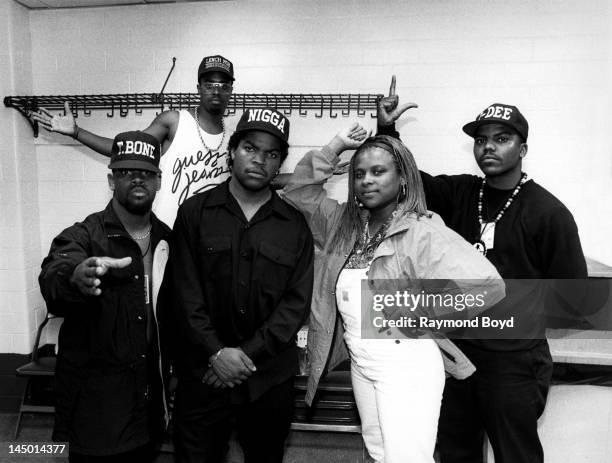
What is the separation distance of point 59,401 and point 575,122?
3.03m

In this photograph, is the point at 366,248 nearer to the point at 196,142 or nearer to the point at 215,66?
the point at 196,142

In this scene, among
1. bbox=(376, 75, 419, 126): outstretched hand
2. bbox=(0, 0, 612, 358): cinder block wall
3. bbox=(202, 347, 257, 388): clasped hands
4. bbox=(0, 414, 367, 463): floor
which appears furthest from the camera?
bbox=(0, 0, 612, 358): cinder block wall

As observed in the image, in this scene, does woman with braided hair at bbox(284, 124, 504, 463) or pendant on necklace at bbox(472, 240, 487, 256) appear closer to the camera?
woman with braided hair at bbox(284, 124, 504, 463)

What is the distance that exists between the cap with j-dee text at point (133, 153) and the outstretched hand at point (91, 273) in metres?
0.42

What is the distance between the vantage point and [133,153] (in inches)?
63.1

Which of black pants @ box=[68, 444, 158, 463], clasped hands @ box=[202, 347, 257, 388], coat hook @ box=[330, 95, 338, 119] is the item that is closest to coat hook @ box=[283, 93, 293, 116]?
coat hook @ box=[330, 95, 338, 119]

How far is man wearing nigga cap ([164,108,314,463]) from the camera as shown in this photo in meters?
1.56

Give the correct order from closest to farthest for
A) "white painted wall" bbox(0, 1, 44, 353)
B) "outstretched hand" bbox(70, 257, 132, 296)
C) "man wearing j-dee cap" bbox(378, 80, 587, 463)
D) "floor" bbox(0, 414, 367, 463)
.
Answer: "outstretched hand" bbox(70, 257, 132, 296), "man wearing j-dee cap" bbox(378, 80, 587, 463), "floor" bbox(0, 414, 367, 463), "white painted wall" bbox(0, 1, 44, 353)

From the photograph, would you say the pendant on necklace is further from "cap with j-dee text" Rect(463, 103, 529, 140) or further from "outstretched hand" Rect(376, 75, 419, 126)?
"outstretched hand" Rect(376, 75, 419, 126)

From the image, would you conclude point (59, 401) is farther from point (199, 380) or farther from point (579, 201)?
point (579, 201)

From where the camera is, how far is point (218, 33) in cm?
279

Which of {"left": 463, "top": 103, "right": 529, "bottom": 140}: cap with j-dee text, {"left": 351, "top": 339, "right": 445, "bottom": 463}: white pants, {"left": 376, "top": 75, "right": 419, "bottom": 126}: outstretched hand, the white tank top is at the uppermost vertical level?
{"left": 376, "top": 75, "right": 419, "bottom": 126}: outstretched hand

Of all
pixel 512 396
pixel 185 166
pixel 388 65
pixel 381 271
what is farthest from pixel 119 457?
pixel 388 65

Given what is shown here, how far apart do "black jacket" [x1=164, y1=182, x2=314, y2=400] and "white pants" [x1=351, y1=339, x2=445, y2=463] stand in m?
0.33
